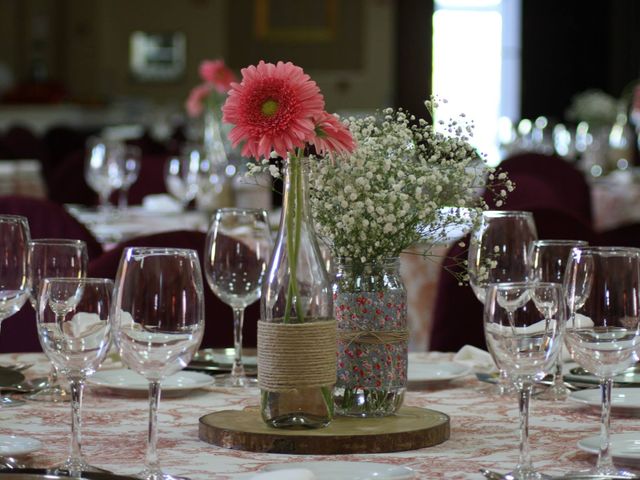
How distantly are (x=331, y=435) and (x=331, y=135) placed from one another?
0.33 m

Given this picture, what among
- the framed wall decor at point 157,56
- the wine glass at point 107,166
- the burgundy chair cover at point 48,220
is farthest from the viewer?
the framed wall decor at point 157,56

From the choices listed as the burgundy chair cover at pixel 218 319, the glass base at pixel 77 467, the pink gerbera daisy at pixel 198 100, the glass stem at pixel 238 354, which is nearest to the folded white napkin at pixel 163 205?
the pink gerbera daisy at pixel 198 100

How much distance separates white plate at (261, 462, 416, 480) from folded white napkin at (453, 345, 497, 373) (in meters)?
0.70

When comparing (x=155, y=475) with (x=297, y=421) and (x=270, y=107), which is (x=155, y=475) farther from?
(x=270, y=107)

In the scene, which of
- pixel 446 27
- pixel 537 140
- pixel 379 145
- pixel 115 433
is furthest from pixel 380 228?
pixel 446 27

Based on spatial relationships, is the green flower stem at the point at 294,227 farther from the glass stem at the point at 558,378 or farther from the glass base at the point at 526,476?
the glass stem at the point at 558,378

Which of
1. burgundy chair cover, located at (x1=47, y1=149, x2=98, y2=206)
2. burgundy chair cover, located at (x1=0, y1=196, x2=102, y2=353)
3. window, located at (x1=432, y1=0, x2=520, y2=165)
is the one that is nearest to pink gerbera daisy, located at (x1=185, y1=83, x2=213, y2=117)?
burgundy chair cover, located at (x1=47, y1=149, x2=98, y2=206)

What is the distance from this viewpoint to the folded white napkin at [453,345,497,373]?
2.12 meters

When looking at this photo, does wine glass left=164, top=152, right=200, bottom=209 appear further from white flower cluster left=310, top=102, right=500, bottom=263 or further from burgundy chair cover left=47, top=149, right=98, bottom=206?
white flower cluster left=310, top=102, right=500, bottom=263

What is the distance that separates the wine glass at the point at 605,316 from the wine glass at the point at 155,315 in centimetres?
39

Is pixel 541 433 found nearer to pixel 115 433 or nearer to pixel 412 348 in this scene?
pixel 115 433

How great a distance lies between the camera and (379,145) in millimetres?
1714

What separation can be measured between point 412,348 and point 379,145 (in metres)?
2.72

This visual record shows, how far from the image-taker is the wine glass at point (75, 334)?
144 centimetres
